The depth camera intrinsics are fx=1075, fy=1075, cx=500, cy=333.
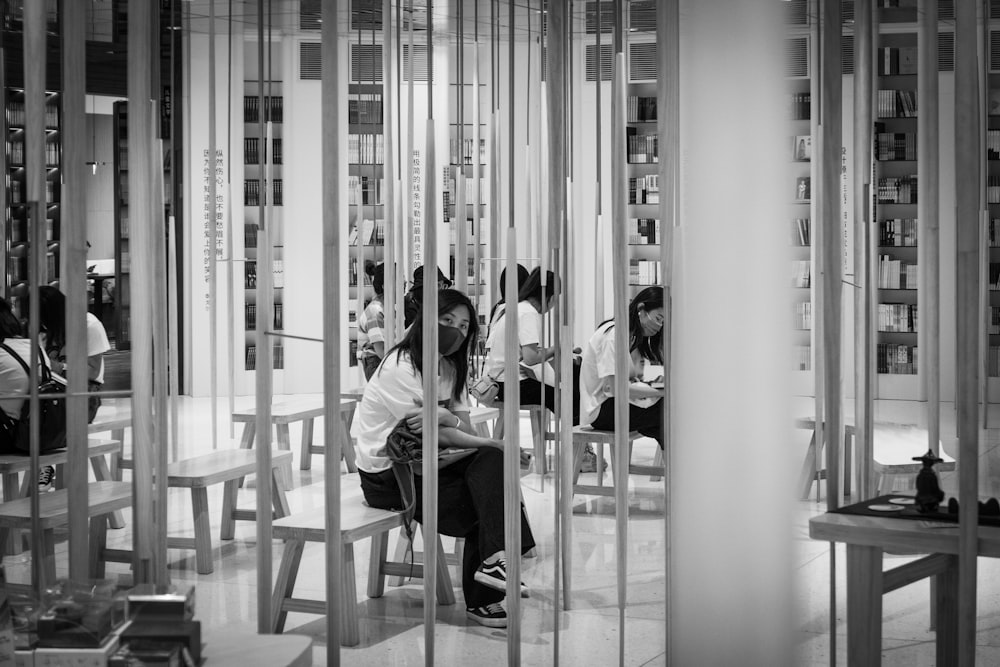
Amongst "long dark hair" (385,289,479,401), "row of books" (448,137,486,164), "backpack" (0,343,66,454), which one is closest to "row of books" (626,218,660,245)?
"row of books" (448,137,486,164)

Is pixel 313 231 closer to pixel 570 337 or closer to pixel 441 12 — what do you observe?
pixel 441 12

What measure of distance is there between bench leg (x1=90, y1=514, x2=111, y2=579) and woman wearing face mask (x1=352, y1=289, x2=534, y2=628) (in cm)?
97

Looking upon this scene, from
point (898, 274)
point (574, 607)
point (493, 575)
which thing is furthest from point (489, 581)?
point (898, 274)

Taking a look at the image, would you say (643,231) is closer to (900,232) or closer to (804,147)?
(804,147)

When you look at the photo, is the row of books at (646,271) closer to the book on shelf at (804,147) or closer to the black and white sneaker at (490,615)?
the book on shelf at (804,147)

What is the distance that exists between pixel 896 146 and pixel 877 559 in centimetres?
768

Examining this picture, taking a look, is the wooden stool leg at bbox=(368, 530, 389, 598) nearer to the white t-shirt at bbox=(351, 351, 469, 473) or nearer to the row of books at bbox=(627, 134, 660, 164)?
the white t-shirt at bbox=(351, 351, 469, 473)

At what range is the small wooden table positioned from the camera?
2176mm

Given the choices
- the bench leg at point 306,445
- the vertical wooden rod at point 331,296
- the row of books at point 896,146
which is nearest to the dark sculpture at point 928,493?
the vertical wooden rod at point 331,296

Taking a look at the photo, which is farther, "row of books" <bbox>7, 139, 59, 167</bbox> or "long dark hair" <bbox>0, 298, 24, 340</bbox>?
"row of books" <bbox>7, 139, 59, 167</bbox>

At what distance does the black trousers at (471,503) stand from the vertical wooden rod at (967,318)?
1531 mm

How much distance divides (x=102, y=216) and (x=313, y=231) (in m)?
3.07

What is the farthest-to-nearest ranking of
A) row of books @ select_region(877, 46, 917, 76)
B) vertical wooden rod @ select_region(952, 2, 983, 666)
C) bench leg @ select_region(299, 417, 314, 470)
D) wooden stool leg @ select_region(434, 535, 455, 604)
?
row of books @ select_region(877, 46, 917, 76), bench leg @ select_region(299, 417, 314, 470), wooden stool leg @ select_region(434, 535, 455, 604), vertical wooden rod @ select_region(952, 2, 983, 666)

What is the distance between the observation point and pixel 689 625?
2.37m
